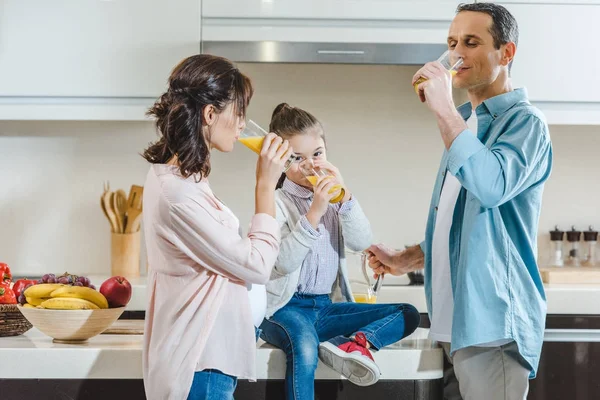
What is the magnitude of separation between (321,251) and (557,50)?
1533 mm

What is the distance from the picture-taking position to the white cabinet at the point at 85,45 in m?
3.06

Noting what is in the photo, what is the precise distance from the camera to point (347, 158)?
135 inches

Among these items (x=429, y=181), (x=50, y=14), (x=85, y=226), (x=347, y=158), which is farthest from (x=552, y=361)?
(x=50, y=14)

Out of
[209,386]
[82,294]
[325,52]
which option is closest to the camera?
[209,386]

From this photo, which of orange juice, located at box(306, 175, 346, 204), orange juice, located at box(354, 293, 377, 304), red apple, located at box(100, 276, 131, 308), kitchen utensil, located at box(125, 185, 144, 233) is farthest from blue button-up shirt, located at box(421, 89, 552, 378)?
kitchen utensil, located at box(125, 185, 144, 233)

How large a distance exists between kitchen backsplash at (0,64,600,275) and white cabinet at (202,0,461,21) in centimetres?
39

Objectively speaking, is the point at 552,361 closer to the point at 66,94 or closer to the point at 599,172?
the point at 599,172

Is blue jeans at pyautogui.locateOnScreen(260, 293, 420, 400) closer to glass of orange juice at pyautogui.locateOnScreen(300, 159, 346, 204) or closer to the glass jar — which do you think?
glass of orange juice at pyautogui.locateOnScreen(300, 159, 346, 204)

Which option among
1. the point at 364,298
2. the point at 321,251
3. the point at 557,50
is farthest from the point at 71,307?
the point at 557,50

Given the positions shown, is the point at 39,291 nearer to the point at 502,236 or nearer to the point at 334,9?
the point at 502,236

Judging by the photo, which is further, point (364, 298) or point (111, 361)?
point (364, 298)

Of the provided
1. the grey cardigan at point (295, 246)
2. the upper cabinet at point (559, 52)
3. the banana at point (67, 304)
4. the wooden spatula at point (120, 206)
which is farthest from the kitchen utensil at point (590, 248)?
the banana at point (67, 304)

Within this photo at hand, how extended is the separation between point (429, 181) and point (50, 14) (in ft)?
5.45

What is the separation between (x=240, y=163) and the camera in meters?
3.40
